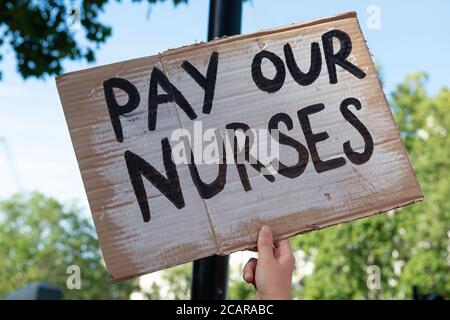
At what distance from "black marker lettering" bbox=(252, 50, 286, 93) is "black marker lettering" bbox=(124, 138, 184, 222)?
0.40m

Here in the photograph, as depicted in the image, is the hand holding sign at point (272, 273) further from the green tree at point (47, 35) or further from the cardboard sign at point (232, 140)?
the green tree at point (47, 35)

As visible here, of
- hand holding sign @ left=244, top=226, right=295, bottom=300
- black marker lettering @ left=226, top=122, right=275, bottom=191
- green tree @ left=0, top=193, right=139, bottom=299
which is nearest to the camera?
hand holding sign @ left=244, top=226, right=295, bottom=300

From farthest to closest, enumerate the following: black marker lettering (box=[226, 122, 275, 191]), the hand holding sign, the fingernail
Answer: black marker lettering (box=[226, 122, 275, 191])
the fingernail
the hand holding sign

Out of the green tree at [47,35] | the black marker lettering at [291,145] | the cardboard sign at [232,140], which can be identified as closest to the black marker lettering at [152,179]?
the cardboard sign at [232,140]

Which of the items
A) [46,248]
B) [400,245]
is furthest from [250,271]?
[46,248]

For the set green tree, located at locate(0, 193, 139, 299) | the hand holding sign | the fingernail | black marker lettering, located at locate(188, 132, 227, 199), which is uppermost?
green tree, located at locate(0, 193, 139, 299)

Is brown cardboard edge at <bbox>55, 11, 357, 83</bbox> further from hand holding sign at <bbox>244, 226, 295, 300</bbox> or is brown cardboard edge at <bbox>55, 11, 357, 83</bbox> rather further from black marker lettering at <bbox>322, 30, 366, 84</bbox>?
hand holding sign at <bbox>244, 226, 295, 300</bbox>

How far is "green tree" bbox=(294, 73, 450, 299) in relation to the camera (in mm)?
26109

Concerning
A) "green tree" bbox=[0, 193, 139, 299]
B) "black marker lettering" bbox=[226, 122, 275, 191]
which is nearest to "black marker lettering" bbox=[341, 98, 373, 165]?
"black marker lettering" bbox=[226, 122, 275, 191]

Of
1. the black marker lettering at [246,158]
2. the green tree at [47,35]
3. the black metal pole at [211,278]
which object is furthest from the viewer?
the green tree at [47,35]

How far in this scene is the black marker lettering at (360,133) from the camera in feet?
7.85

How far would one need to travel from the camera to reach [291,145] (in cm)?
238

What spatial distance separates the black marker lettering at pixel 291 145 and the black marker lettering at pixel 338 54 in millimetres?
224

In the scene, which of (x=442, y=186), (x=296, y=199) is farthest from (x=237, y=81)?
(x=442, y=186)
